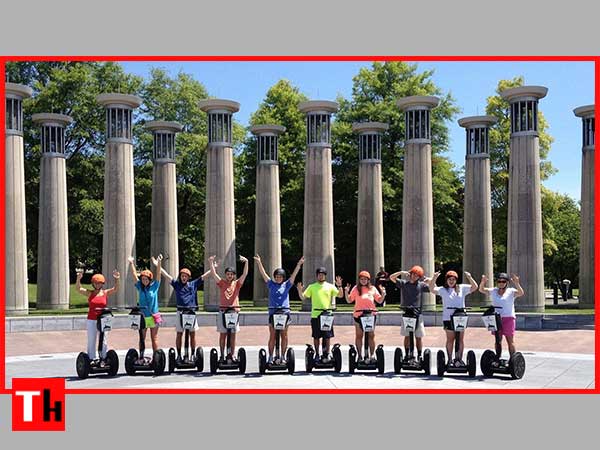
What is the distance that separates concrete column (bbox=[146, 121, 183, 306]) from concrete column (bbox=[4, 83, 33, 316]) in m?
8.80

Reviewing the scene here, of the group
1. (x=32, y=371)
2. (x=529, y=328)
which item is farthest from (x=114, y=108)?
(x=529, y=328)

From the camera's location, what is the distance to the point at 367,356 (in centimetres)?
1634

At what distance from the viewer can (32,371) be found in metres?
17.2

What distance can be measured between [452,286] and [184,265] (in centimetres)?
3562

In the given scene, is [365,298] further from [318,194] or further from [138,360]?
[318,194]

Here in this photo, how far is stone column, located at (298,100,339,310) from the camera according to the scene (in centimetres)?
3372

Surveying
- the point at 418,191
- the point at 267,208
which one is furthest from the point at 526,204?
the point at 267,208

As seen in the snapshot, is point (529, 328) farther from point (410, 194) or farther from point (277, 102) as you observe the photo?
point (277, 102)

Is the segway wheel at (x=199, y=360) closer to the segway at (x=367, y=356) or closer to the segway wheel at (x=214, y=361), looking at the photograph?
the segway wheel at (x=214, y=361)

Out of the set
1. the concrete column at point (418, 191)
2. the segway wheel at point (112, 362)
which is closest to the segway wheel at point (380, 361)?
the segway wheel at point (112, 362)

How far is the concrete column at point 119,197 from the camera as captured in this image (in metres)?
31.9

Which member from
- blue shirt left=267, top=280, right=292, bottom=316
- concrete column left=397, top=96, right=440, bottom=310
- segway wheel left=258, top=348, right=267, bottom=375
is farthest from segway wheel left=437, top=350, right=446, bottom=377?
concrete column left=397, top=96, right=440, bottom=310

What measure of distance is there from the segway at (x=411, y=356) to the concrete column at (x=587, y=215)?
23537 millimetres

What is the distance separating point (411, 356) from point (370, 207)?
2185 cm
